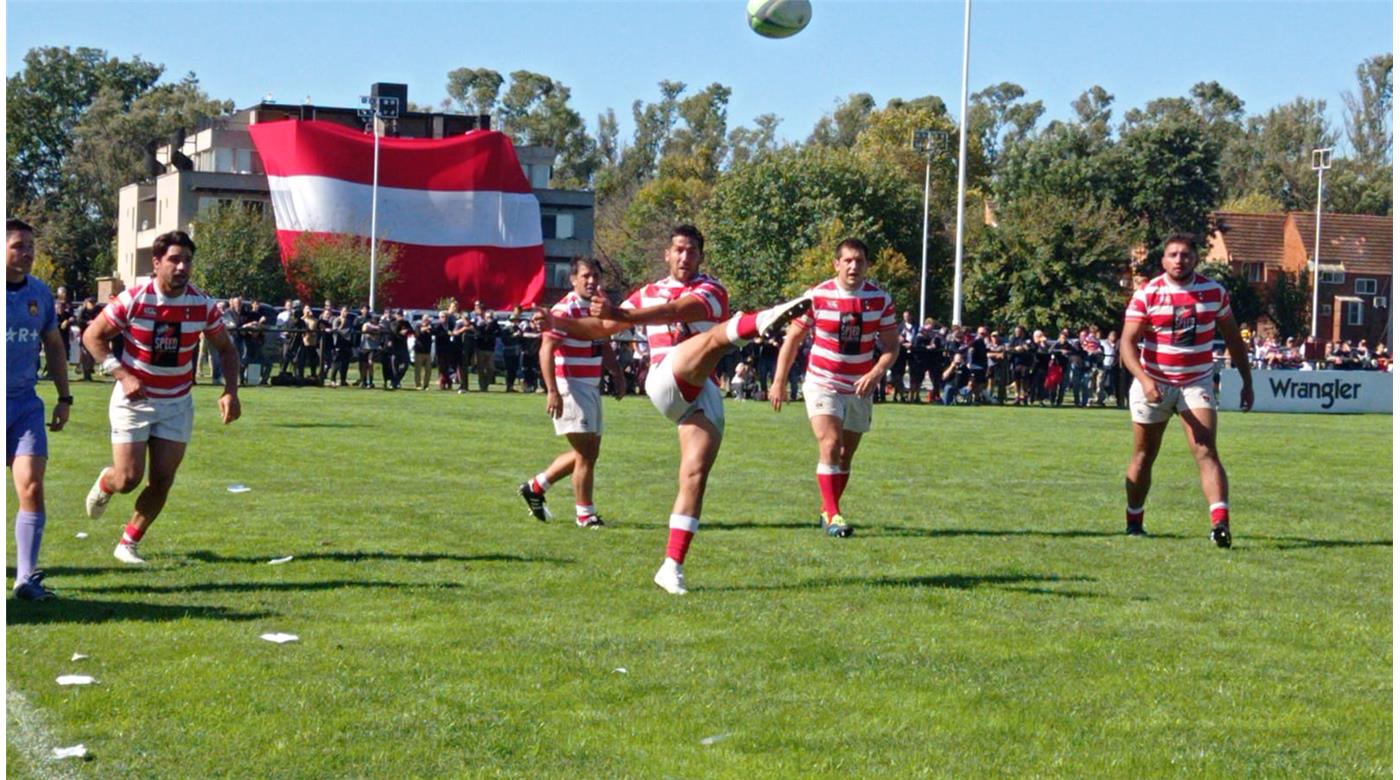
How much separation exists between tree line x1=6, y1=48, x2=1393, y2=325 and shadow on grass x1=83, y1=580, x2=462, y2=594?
188 feet

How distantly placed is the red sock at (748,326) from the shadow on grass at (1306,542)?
4.48 m

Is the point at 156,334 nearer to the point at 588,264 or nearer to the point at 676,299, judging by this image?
the point at 676,299

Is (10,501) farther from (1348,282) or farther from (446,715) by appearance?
(1348,282)

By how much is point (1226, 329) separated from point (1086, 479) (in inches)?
211

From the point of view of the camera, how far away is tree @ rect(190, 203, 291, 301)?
74125 millimetres

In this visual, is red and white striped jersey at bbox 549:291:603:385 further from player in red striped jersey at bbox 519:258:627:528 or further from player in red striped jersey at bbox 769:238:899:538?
player in red striped jersey at bbox 769:238:899:538

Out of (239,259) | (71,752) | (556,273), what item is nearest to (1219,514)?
(71,752)

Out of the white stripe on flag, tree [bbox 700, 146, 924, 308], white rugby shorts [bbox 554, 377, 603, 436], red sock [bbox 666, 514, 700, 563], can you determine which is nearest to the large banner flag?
the white stripe on flag

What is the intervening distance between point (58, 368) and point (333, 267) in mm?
63504

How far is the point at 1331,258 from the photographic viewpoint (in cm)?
9938

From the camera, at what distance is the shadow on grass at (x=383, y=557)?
10344 mm

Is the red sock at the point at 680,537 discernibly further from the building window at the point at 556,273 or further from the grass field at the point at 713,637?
the building window at the point at 556,273

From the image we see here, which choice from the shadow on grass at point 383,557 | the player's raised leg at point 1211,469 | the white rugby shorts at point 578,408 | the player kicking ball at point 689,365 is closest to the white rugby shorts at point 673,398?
the player kicking ball at point 689,365

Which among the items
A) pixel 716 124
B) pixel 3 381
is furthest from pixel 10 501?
pixel 716 124
